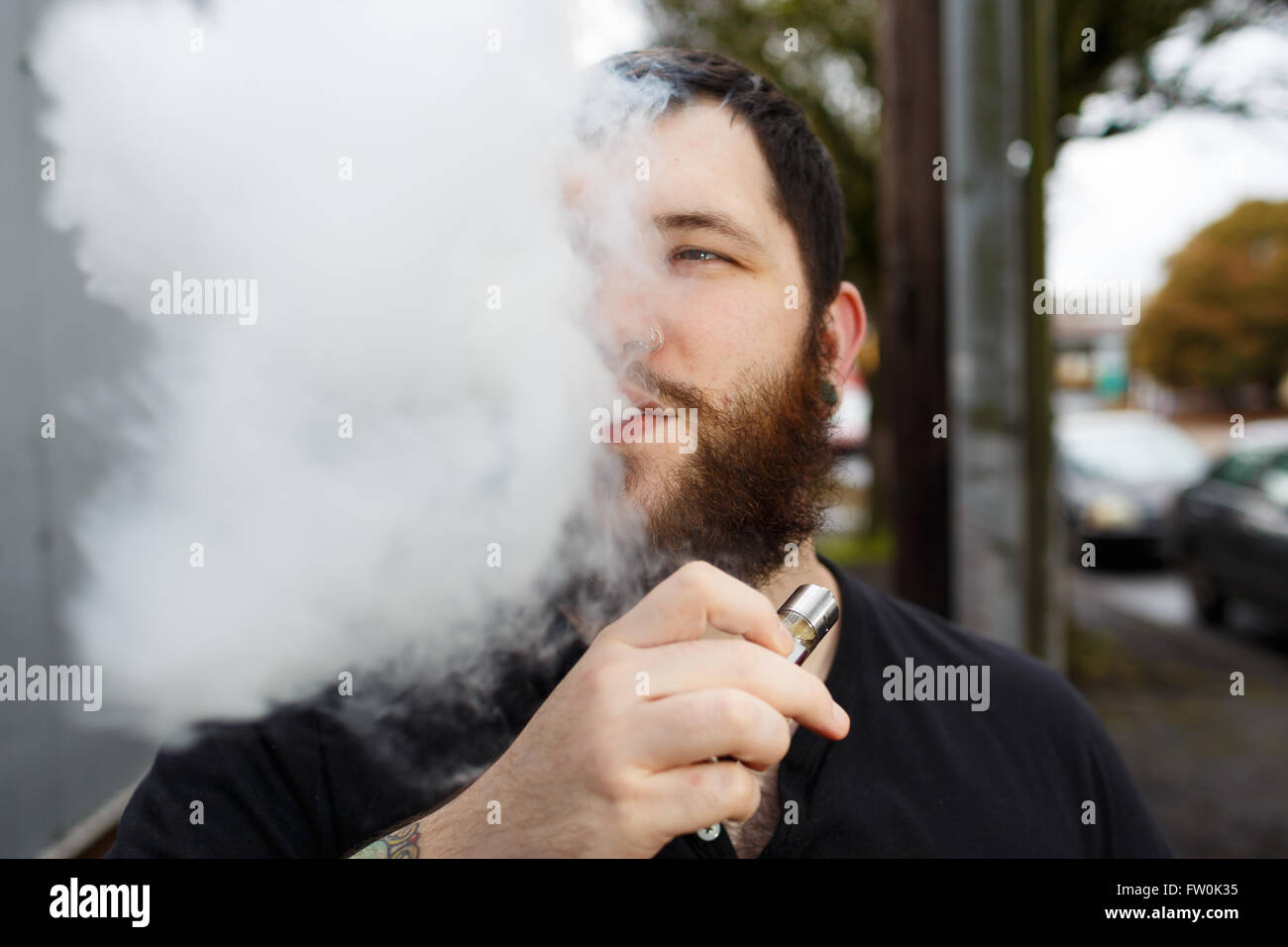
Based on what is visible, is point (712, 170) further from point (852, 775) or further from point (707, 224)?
point (852, 775)

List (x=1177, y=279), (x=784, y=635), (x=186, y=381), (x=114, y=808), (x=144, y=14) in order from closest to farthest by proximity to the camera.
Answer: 1. (x=784, y=635)
2. (x=144, y=14)
3. (x=186, y=381)
4. (x=114, y=808)
5. (x=1177, y=279)

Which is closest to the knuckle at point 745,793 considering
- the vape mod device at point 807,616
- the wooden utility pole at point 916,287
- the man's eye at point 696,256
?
the vape mod device at point 807,616

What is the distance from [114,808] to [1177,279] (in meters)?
32.9

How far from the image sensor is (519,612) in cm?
156

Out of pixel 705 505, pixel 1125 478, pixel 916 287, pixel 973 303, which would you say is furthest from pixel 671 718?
pixel 1125 478

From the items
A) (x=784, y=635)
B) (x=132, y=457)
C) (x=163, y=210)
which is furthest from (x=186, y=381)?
(x=784, y=635)

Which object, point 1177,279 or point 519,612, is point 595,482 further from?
point 1177,279

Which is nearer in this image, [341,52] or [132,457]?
[341,52]

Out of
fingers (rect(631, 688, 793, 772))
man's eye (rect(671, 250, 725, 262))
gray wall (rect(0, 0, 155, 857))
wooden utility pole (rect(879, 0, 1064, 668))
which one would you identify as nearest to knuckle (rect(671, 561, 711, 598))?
fingers (rect(631, 688, 793, 772))

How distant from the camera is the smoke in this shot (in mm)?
1504

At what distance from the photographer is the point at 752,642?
1083 millimetres

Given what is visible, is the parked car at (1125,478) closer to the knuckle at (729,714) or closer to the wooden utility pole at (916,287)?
the wooden utility pole at (916,287)

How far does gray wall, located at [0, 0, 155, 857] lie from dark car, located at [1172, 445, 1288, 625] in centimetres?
716

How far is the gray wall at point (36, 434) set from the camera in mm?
1580
